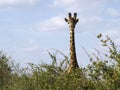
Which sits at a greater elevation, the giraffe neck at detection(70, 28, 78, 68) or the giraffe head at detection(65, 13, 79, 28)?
the giraffe head at detection(65, 13, 79, 28)

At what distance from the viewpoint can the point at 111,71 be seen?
9.14m

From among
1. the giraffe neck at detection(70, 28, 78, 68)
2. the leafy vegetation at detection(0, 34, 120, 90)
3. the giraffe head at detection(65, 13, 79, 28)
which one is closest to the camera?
the leafy vegetation at detection(0, 34, 120, 90)

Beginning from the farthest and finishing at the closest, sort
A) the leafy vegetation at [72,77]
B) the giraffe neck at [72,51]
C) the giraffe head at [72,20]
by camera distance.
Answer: the giraffe head at [72,20], the giraffe neck at [72,51], the leafy vegetation at [72,77]

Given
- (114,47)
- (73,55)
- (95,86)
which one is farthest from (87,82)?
(73,55)

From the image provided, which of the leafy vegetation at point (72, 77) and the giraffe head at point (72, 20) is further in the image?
the giraffe head at point (72, 20)

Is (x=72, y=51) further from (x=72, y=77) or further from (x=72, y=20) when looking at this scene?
(x=72, y=77)

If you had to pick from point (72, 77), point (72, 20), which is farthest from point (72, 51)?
point (72, 77)

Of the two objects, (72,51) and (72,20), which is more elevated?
(72,20)

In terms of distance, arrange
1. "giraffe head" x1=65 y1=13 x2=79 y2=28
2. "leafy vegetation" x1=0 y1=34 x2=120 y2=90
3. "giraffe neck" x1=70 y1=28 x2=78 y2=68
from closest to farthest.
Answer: "leafy vegetation" x1=0 y1=34 x2=120 y2=90
"giraffe neck" x1=70 y1=28 x2=78 y2=68
"giraffe head" x1=65 y1=13 x2=79 y2=28

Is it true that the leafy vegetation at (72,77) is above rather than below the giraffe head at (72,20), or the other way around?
below

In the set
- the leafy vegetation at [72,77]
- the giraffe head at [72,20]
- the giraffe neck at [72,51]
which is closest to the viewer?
the leafy vegetation at [72,77]

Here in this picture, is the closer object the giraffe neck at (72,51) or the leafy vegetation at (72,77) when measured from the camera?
the leafy vegetation at (72,77)

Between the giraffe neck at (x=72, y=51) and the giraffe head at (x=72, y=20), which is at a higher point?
the giraffe head at (x=72, y=20)

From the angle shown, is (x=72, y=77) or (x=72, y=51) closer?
(x=72, y=77)
